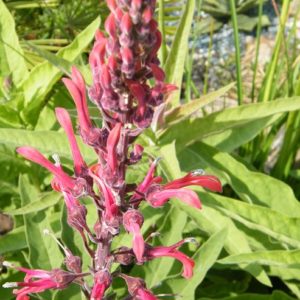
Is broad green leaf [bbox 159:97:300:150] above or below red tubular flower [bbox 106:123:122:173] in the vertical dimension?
below

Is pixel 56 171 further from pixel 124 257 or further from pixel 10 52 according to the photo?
pixel 10 52

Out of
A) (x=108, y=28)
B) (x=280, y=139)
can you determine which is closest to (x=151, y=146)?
(x=108, y=28)

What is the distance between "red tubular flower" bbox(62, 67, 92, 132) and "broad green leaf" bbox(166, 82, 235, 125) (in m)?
0.69

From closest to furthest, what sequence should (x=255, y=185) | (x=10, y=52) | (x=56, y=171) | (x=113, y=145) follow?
1. (x=113, y=145)
2. (x=56, y=171)
3. (x=255, y=185)
4. (x=10, y=52)

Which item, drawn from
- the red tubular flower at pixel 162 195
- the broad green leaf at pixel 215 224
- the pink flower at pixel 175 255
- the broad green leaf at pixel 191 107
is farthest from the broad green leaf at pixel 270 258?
the broad green leaf at pixel 191 107

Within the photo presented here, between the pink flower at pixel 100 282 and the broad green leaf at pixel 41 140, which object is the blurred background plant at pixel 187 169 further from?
the pink flower at pixel 100 282

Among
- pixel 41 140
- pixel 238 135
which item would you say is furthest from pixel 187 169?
pixel 41 140

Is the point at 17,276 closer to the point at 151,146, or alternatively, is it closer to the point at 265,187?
the point at 151,146

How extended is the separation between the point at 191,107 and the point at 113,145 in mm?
797

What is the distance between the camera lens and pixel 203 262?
182 centimetres

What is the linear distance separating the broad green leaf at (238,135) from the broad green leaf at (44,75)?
0.57m

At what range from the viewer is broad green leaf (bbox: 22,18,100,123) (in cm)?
229

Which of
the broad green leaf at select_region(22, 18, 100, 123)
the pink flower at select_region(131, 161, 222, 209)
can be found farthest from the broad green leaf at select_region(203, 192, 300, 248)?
the broad green leaf at select_region(22, 18, 100, 123)

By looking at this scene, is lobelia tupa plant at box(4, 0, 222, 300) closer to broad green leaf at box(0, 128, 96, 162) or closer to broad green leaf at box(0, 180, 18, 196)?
broad green leaf at box(0, 128, 96, 162)
